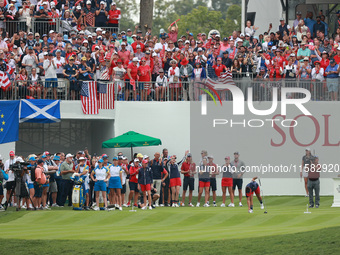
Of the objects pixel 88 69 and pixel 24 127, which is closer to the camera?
pixel 88 69

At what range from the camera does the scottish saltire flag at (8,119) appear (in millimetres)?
29531

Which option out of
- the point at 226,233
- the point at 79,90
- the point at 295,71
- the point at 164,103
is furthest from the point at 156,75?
the point at 226,233

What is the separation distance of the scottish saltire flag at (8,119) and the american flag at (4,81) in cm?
62

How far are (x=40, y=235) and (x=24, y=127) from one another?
1810 centimetres

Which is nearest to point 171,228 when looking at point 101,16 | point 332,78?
point 332,78

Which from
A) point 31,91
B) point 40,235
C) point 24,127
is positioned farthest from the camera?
point 24,127

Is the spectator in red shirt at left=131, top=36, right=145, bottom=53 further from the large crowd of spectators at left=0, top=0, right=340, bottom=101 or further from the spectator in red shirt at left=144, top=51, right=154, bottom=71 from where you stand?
the spectator in red shirt at left=144, top=51, right=154, bottom=71

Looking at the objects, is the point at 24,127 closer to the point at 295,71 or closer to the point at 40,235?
the point at 295,71

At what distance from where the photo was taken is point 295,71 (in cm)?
3073

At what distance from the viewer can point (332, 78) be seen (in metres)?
30.5

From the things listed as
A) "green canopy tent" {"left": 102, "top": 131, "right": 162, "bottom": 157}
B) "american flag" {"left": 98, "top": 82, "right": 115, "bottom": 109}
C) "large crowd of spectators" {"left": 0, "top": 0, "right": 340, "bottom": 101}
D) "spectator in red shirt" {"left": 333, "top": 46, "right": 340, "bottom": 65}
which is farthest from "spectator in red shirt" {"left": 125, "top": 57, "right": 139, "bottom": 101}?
"spectator in red shirt" {"left": 333, "top": 46, "right": 340, "bottom": 65}

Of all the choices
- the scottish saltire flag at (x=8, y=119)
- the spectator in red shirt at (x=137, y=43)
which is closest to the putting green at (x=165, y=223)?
the scottish saltire flag at (x=8, y=119)

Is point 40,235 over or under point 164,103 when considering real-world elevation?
under

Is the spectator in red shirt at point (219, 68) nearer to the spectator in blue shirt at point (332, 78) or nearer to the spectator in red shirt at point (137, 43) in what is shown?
the spectator in red shirt at point (137, 43)
